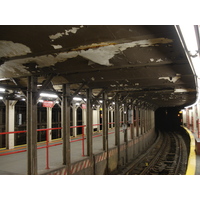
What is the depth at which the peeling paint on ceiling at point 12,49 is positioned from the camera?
343 cm

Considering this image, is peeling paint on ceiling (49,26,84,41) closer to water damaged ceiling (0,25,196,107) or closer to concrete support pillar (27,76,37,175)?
water damaged ceiling (0,25,196,107)

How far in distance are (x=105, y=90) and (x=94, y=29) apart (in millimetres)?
6215

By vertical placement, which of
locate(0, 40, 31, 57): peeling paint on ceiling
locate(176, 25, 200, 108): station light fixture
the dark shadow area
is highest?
locate(0, 40, 31, 57): peeling paint on ceiling

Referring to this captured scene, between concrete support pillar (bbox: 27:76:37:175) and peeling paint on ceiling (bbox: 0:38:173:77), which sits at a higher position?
peeling paint on ceiling (bbox: 0:38:173:77)

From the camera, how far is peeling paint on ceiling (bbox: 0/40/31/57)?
3.43 meters

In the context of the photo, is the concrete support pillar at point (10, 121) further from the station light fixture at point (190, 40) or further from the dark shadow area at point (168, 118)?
the dark shadow area at point (168, 118)

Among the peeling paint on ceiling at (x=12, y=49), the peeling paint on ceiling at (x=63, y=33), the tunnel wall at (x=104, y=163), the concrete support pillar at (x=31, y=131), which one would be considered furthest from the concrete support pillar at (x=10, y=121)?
the peeling paint on ceiling at (x=63, y=33)

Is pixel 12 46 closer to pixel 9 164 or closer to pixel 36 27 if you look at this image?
pixel 36 27

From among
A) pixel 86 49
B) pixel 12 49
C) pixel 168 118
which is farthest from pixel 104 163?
pixel 168 118

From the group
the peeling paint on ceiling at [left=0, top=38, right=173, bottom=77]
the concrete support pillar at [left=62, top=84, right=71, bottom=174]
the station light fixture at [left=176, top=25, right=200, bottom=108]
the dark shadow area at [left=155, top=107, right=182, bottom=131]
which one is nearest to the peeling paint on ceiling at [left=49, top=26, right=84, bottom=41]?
the peeling paint on ceiling at [left=0, top=38, right=173, bottom=77]
